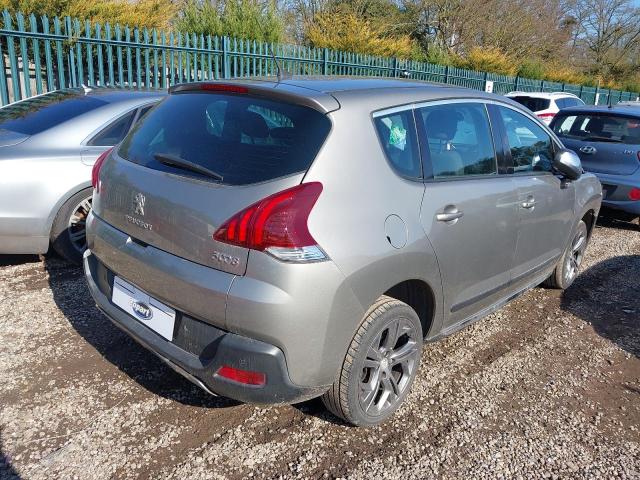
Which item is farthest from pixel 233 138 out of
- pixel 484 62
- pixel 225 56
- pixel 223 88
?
pixel 484 62

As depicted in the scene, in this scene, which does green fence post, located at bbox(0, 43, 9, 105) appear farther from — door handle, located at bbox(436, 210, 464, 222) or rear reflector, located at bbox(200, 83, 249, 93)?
door handle, located at bbox(436, 210, 464, 222)

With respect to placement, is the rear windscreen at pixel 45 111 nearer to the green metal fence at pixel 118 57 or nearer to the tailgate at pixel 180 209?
the green metal fence at pixel 118 57

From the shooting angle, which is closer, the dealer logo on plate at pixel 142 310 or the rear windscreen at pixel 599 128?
the dealer logo on plate at pixel 142 310

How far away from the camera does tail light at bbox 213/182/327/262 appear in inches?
85.1

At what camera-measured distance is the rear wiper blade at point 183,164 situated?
2.39 metres

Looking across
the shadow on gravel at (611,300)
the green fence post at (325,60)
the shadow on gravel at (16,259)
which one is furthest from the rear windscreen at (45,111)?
the green fence post at (325,60)

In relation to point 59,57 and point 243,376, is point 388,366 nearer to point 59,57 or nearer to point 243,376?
point 243,376

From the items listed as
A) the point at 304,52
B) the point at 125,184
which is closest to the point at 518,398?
the point at 125,184

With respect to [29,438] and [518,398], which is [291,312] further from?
[518,398]

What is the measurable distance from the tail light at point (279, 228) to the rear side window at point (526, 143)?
1.93 metres

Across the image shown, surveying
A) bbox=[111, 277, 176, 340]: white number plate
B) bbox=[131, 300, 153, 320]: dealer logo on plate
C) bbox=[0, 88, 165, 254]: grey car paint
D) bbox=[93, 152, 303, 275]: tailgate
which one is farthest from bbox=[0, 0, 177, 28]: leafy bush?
bbox=[131, 300, 153, 320]: dealer logo on plate

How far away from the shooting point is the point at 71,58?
25.9ft

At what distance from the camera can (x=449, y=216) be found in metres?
2.80

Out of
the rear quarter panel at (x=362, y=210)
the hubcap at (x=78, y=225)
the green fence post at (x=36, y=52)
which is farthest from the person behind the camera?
the green fence post at (x=36, y=52)
